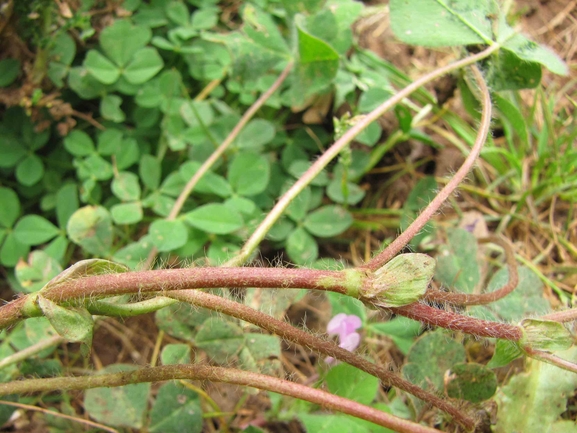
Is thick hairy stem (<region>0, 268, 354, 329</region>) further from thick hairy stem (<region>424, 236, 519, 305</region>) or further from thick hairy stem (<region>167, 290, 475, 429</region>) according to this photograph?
thick hairy stem (<region>424, 236, 519, 305</region>)

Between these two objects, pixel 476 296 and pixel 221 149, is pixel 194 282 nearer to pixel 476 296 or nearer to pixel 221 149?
pixel 476 296

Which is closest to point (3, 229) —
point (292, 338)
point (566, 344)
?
point (292, 338)

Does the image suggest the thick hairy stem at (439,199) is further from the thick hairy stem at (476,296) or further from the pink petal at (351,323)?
the pink petal at (351,323)

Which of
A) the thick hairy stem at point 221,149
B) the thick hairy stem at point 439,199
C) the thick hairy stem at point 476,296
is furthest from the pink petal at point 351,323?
the thick hairy stem at point 221,149

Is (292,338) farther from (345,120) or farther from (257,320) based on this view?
(345,120)

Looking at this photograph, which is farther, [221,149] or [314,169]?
[221,149]

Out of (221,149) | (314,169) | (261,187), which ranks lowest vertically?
(261,187)

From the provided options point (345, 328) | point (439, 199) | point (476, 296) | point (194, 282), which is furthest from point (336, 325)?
point (194, 282)

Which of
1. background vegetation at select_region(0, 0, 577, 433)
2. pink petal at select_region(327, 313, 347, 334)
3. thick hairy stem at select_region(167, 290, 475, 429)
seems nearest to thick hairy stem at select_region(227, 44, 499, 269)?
background vegetation at select_region(0, 0, 577, 433)
